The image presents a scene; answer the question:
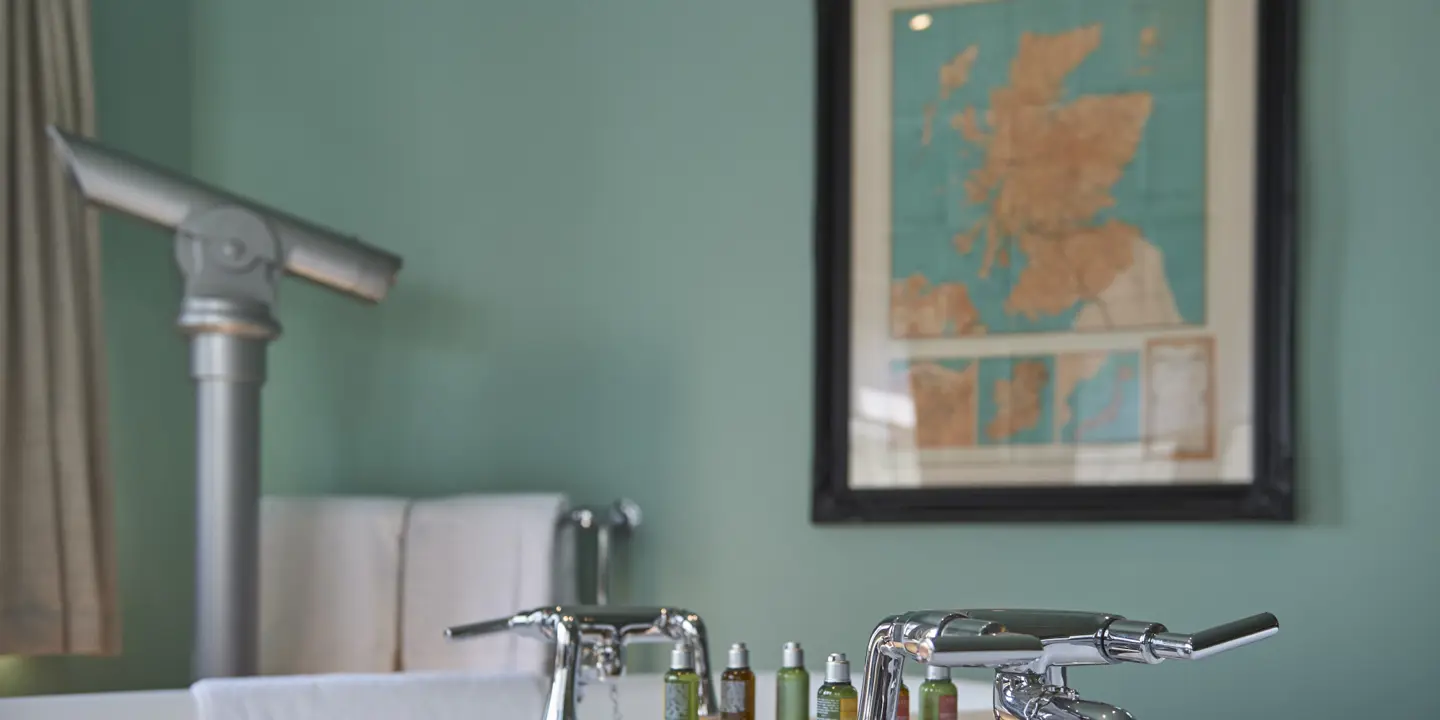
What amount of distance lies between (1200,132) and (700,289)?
0.79 m

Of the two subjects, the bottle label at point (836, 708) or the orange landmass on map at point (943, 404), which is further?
the orange landmass on map at point (943, 404)

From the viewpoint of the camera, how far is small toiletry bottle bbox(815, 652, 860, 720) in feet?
4.40

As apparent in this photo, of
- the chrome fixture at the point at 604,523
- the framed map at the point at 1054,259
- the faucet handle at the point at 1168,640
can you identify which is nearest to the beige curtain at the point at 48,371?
the chrome fixture at the point at 604,523

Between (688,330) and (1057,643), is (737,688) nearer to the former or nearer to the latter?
(1057,643)

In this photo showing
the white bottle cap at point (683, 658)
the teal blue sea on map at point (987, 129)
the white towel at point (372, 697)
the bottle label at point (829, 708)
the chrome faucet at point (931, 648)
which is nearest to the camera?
the chrome faucet at point (931, 648)

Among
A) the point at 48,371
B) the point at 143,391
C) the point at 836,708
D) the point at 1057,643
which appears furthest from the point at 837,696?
the point at 143,391

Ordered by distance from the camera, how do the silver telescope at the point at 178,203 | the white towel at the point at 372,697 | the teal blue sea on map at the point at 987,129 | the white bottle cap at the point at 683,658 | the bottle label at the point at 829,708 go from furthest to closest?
the teal blue sea on map at the point at 987,129
the silver telescope at the point at 178,203
the white towel at the point at 372,697
the white bottle cap at the point at 683,658
the bottle label at the point at 829,708

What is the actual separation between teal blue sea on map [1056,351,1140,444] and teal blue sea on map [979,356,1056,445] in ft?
0.08

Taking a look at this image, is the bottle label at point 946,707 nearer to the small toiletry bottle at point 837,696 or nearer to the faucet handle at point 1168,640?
the small toiletry bottle at point 837,696

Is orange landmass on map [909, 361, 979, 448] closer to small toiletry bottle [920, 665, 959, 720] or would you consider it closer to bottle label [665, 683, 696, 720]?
small toiletry bottle [920, 665, 959, 720]

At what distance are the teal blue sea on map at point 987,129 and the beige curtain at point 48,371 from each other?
1.22 metres

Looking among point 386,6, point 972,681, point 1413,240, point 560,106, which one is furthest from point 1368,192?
point 386,6

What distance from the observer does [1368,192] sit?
2033 millimetres

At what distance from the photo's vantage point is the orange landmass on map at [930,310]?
219 centimetres
